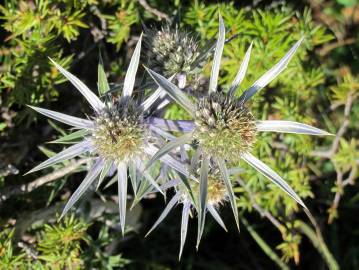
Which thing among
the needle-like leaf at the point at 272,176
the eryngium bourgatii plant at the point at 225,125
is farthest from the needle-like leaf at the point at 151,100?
the needle-like leaf at the point at 272,176

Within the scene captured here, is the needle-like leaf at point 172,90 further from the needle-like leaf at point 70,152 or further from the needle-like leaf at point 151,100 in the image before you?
the needle-like leaf at point 70,152

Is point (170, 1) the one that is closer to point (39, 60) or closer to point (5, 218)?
point (39, 60)

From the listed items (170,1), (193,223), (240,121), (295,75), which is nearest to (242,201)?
(193,223)

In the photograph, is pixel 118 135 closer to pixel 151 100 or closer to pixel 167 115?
pixel 151 100

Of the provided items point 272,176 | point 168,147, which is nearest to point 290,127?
point 272,176

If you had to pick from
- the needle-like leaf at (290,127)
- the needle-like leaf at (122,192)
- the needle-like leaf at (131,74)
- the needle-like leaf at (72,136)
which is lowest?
the needle-like leaf at (122,192)

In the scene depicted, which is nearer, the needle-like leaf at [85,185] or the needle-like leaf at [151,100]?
the needle-like leaf at [85,185]

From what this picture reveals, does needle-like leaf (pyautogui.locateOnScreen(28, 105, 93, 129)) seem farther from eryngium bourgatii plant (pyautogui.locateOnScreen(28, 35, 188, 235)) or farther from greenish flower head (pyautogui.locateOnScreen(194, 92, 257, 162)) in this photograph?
greenish flower head (pyautogui.locateOnScreen(194, 92, 257, 162))

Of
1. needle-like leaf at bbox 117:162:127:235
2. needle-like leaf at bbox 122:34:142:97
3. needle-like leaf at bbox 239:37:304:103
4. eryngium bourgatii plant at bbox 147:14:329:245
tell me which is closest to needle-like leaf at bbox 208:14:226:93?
eryngium bourgatii plant at bbox 147:14:329:245
